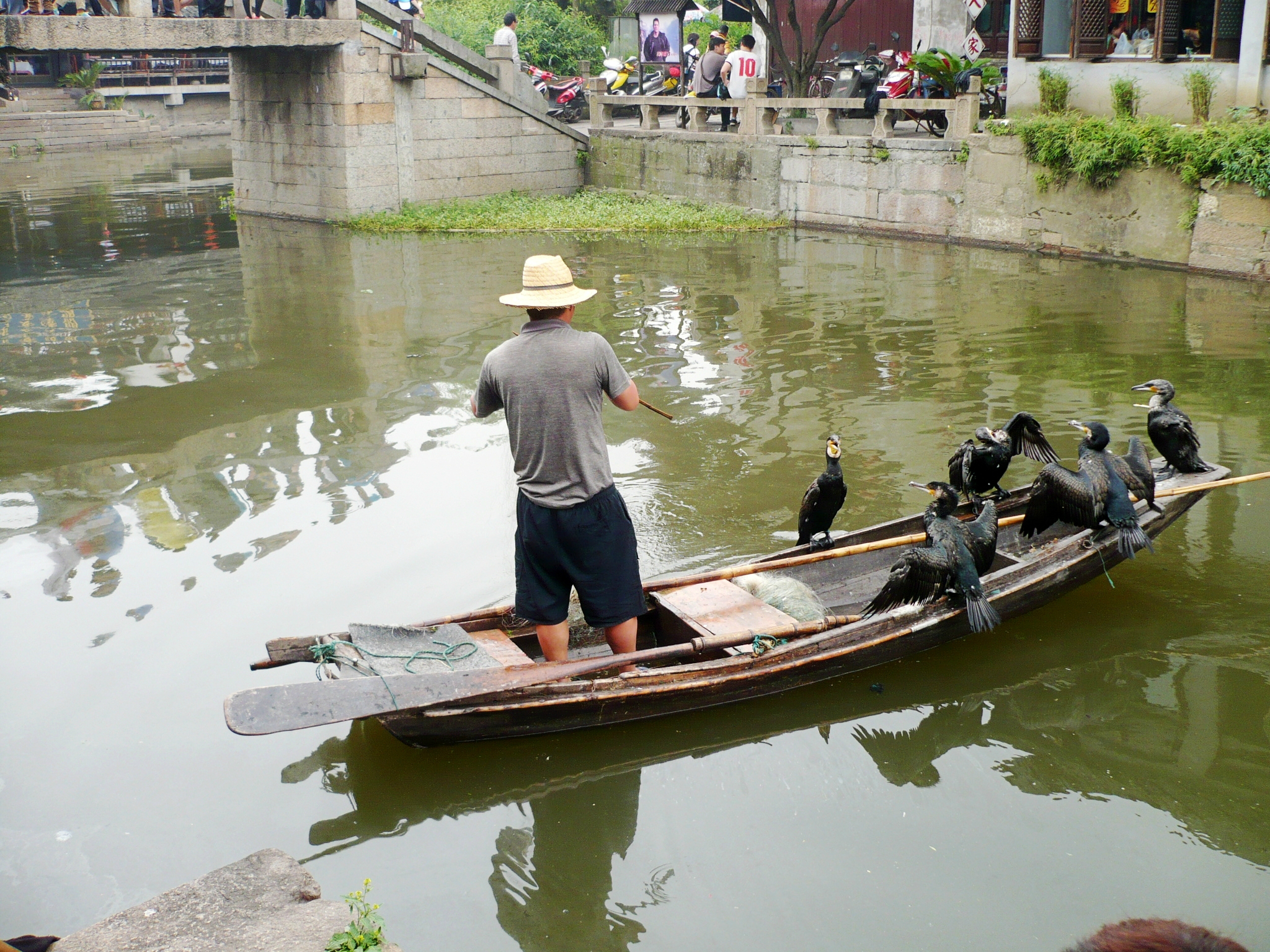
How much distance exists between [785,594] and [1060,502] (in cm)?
151

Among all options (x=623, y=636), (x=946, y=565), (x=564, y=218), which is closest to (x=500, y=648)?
(x=623, y=636)

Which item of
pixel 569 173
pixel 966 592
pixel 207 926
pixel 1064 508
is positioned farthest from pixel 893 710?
pixel 569 173

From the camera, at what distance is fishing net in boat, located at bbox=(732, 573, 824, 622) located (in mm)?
5691

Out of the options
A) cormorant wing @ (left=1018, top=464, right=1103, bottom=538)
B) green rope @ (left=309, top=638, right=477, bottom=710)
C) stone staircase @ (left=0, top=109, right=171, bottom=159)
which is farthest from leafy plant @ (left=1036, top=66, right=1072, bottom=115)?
stone staircase @ (left=0, top=109, right=171, bottom=159)

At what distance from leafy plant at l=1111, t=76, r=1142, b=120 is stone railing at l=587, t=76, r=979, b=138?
1880mm

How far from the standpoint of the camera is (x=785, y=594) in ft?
19.0

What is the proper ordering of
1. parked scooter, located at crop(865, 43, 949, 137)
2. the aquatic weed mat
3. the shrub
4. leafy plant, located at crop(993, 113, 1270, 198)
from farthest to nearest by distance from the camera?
the shrub, the aquatic weed mat, parked scooter, located at crop(865, 43, 949, 137), leafy plant, located at crop(993, 113, 1270, 198)

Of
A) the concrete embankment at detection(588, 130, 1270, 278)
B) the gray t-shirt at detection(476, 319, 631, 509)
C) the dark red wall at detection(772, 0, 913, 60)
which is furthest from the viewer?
the dark red wall at detection(772, 0, 913, 60)

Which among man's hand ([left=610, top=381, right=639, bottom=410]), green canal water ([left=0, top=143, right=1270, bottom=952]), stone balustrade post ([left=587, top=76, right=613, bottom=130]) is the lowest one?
green canal water ([left=0, top=143, right=1270, bottom=952])

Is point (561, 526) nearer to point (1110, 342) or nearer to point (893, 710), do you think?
point (893, 710)

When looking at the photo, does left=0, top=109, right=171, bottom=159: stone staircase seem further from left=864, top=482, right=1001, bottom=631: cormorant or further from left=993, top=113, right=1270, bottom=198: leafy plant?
left=864, top=482, right=1001, bottom=631: cormorant

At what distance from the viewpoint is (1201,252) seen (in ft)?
46.2

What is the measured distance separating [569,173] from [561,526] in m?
18.0

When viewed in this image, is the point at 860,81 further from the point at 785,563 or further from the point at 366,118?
the point at 785,563
